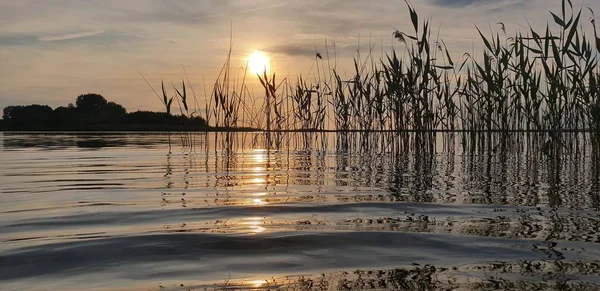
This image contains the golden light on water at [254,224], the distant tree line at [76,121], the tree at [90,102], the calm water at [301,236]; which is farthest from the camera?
the tree at [90,102]

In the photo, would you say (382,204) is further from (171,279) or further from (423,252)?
(171,279)

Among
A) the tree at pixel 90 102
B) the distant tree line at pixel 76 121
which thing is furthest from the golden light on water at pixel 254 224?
the tree at pixel 90 102

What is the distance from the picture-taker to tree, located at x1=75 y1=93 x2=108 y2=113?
66.8 metres

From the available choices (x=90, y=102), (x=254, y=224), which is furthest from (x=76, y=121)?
(x=254, y=224)

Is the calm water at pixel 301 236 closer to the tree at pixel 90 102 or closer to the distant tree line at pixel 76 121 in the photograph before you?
the distant tree line at pixel 76 121

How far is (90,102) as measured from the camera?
225ft

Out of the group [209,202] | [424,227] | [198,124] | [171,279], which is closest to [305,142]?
[198,124]

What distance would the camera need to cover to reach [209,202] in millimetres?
3170

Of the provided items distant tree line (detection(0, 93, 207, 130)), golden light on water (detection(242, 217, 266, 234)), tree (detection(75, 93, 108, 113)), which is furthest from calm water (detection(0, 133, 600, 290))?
tree (detection(75, 93, 108, 113))

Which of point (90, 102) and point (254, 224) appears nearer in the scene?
point (254, 224)

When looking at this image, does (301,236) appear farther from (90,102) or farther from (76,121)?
(90,102)

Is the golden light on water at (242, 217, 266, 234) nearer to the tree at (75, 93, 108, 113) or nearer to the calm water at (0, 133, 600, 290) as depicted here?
the calm water at (0, 133, 600, 290)

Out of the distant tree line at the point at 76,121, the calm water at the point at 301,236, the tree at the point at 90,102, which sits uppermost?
the tree at the point at 90,102

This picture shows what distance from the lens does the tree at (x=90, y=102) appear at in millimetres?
66812
